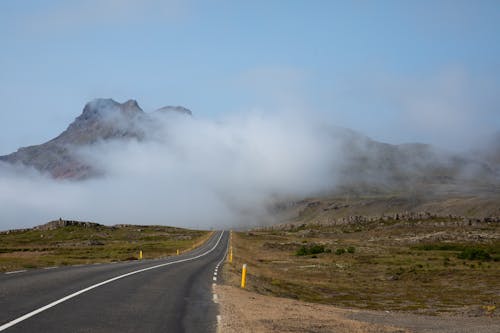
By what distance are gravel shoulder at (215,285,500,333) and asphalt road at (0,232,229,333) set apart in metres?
0.73

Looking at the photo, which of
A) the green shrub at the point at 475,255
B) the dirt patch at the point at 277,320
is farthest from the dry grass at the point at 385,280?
the dirt patch at the point at 277,320

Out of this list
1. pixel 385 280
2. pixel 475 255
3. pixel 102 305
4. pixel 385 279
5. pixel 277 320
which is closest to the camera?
pixel 277 320

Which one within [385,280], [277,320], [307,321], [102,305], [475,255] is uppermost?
[102,305]

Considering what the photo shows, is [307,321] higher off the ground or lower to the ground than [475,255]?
higher

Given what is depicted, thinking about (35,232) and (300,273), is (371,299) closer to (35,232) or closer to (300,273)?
(300,273)

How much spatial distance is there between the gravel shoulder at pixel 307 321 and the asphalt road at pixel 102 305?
731 millimetres

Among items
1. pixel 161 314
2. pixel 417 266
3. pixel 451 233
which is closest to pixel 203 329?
pixel 161 314

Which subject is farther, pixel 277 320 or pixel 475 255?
pixel 475 255

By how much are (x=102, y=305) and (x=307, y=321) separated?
6202 millimetres

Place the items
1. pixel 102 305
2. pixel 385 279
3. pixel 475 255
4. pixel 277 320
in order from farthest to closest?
pixel 475 255 → pixel 385 279 → pixel 102 305 → pixel 277 320

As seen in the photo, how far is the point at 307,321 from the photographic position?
1634 cm

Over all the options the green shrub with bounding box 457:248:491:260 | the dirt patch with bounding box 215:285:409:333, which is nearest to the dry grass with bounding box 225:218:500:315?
the green shrub with bounding box 457:248:491:260

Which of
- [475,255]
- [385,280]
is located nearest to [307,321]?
[385,280]

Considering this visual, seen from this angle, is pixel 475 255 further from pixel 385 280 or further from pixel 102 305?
pixel 102 305
